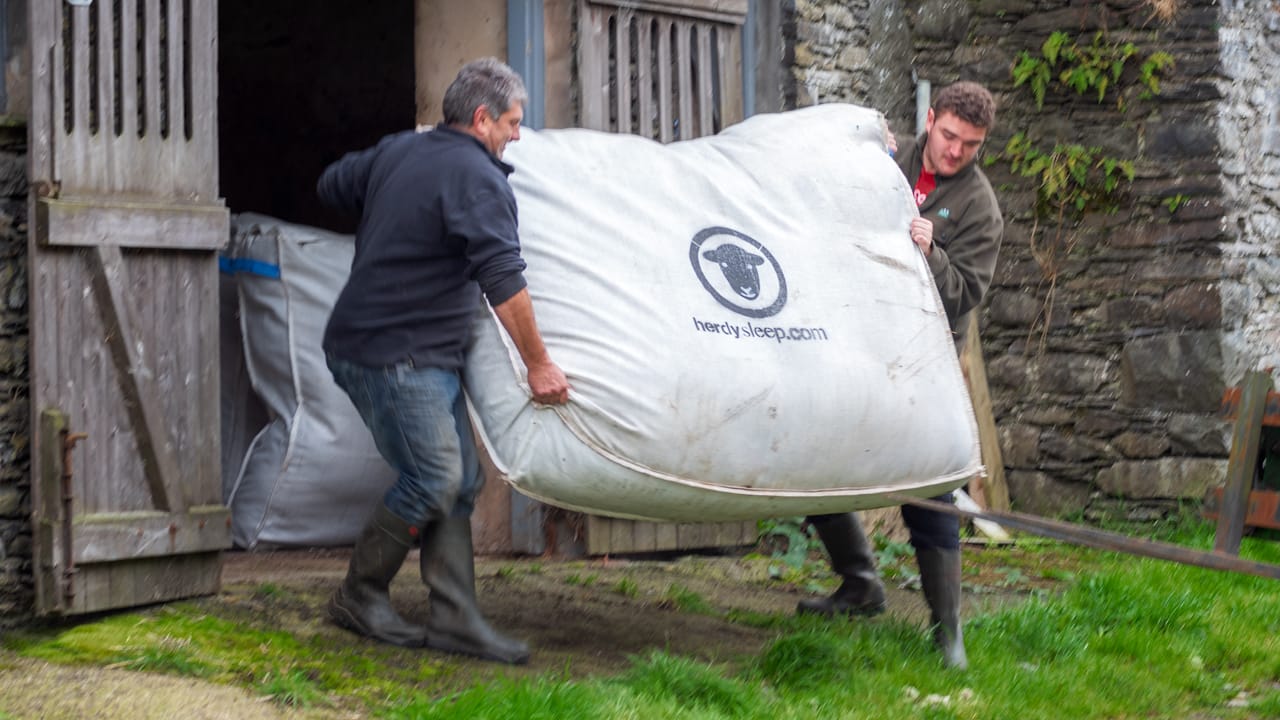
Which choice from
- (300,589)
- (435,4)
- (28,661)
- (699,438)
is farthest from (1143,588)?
(28,661)

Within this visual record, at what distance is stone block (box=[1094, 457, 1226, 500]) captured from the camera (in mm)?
7070

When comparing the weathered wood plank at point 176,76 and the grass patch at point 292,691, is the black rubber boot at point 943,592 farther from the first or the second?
the weathered wood plank at point 176,76

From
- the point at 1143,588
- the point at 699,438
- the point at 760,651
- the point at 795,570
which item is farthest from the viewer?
the point at 795,570

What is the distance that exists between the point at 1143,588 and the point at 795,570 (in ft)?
4.44

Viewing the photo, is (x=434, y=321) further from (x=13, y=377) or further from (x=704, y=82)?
(x=704, y=82)

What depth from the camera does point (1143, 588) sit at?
5.47 meters

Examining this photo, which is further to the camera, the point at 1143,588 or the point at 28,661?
the point at 1143,588

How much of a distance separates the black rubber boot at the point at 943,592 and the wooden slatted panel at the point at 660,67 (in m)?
2.09

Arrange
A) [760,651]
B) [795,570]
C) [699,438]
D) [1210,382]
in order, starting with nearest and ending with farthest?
[699,438] → [760,651] → [795,570] → [1210,382]

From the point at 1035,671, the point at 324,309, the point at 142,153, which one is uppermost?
the point at 142,153

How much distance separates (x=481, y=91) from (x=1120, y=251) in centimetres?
432

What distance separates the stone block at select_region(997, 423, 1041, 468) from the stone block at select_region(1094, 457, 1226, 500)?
34 centimetres

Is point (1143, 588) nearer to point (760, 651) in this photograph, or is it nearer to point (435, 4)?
point (760, 651)

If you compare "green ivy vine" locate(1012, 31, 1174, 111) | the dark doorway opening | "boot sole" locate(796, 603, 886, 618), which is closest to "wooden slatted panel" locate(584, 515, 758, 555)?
"boot sole" locate(796, 603, 886, 618)
